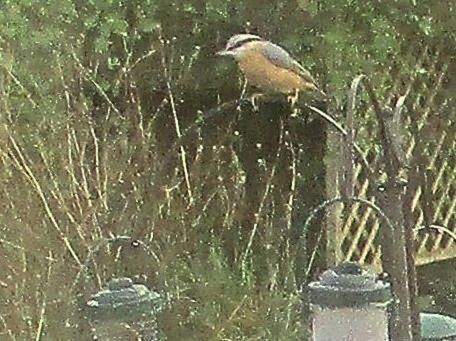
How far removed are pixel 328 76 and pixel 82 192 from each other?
67 cm

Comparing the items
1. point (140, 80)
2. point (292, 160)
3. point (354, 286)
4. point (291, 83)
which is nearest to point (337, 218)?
point (292, 160)

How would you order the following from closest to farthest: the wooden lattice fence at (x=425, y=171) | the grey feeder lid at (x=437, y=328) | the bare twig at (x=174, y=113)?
the grey feeder lid at (x=437, y=328)
the bare twig at (x=174, y=113)
the wooden lattice fence at (x=425, y=171)

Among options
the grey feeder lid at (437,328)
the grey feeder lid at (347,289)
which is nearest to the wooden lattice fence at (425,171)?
the grey feeder lid at (437,328)

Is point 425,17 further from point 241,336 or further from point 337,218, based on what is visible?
point 241,336

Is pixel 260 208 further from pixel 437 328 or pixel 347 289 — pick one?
pixel 347 289

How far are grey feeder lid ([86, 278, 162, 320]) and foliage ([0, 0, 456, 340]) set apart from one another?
51.9 inches

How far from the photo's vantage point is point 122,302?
42.3 inches

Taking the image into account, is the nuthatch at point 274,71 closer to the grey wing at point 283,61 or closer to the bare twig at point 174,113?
the grey wing at point 283,61

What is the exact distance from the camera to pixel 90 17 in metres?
2.51

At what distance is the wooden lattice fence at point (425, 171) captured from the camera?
8.95ft

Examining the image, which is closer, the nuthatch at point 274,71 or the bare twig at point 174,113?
the nuthatch at point 274,71

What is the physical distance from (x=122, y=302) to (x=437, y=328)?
41 centimetres

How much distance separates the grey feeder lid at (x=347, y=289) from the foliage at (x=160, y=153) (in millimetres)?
1370

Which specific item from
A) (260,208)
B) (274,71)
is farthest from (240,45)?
(260,208)
